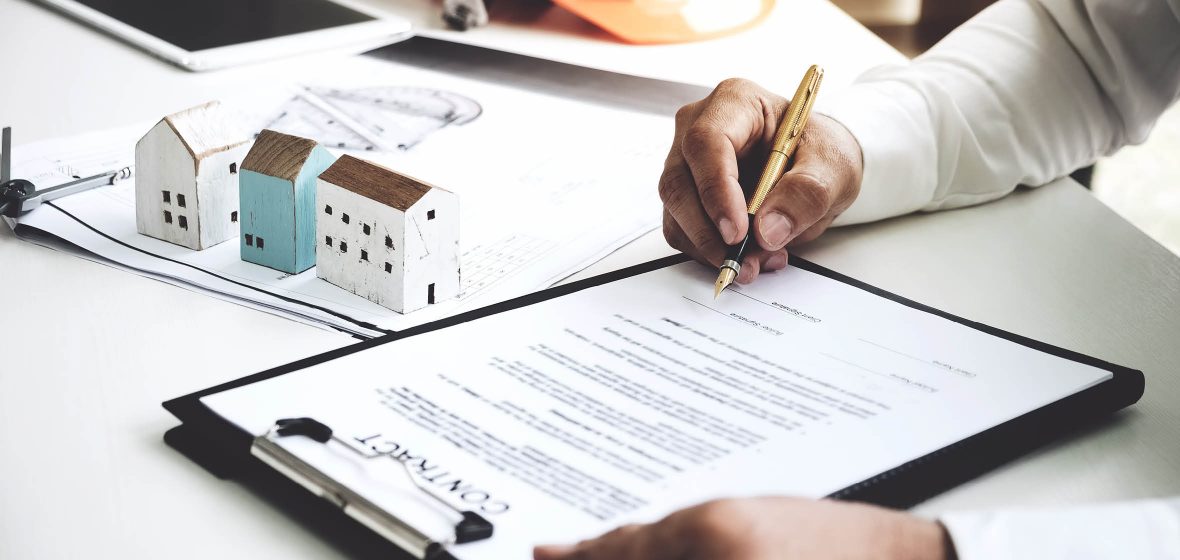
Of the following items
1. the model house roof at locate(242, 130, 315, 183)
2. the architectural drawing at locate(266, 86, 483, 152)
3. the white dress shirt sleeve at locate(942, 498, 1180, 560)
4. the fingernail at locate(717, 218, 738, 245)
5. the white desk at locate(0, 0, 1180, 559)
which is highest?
the model house roof at locate(242, 130, 315, 183)

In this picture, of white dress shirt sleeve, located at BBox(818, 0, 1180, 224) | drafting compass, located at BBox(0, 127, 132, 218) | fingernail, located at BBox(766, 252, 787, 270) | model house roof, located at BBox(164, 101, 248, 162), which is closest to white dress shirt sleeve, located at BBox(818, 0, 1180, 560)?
white dress shirt sleeve, located at BBox(818, 0, 1180, 224)

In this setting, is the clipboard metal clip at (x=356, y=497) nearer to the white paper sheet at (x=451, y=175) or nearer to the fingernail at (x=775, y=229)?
the white paper sheet at (x=451, y=175)

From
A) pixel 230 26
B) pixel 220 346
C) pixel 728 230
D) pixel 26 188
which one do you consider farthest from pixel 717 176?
pixel 230 26

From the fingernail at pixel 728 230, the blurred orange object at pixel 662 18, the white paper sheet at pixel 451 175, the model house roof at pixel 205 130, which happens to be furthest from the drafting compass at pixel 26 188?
the blurred orange object at pixel 662 18

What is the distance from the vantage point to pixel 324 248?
0.65m

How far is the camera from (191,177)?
0.68 meters

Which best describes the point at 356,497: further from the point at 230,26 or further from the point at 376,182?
the point at 230,26

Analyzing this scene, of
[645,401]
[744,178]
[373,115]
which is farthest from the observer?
[373,115]

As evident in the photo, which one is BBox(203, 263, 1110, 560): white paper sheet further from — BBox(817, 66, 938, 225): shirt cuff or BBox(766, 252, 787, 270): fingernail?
BBox(817, 66, 938, 225): shirt cuff

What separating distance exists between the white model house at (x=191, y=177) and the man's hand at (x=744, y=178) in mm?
298

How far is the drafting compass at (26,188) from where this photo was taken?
0.71 meters

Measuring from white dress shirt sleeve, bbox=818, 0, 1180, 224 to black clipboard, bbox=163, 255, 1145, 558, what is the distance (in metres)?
0.26

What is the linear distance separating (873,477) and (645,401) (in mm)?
118

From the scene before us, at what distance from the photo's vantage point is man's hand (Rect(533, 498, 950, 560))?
38 cm
